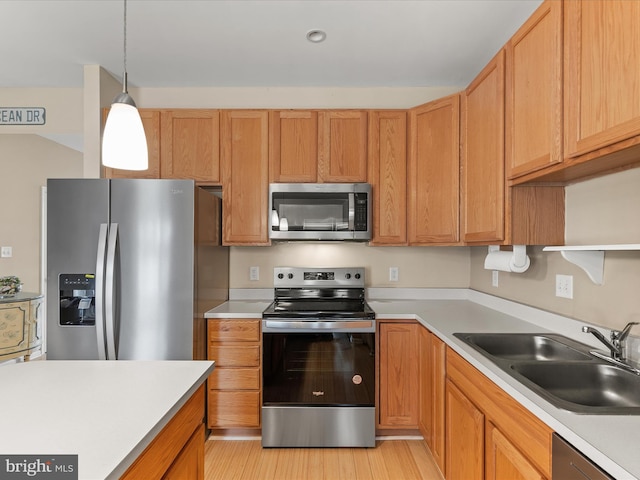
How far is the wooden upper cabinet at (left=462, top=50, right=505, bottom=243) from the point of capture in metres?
1.90

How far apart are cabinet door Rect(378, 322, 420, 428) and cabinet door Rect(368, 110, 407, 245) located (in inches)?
27.3

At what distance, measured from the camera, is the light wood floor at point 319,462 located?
6.91 ft

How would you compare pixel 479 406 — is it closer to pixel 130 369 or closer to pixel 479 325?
pixel 479 325

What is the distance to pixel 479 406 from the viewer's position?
1.46 m

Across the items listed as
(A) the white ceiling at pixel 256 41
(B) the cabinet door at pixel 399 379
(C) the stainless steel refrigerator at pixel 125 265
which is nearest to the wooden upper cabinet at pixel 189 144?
(A) the white ceiling at pixel 256 41

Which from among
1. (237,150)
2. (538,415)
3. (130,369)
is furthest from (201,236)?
(538,415)

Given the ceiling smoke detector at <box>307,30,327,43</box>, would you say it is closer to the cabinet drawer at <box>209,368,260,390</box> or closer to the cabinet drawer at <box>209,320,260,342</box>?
the cabinet drawer at <box>209,320,260,342</box>

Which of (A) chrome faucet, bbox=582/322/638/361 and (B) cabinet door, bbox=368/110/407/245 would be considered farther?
(B) cabinet door, bbox=368/110/407/245

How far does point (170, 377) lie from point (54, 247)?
63.6 inches

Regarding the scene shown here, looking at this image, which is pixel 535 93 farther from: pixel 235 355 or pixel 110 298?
pixel 110 298

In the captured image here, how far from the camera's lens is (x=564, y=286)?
1815mm

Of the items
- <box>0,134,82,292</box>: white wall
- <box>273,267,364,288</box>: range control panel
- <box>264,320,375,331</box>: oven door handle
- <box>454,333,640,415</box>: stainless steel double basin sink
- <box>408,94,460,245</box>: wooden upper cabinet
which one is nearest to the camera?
<box>454,333,640,415</box>: stainless steel double basin sink

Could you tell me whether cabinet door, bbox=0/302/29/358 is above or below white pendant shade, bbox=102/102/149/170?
below

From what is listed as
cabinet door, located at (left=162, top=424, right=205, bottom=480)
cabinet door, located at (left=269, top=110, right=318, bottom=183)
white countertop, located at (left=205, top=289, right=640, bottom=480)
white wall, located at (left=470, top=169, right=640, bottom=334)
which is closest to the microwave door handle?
cabinet door, located at (left=269, top=110, right=318, bottom=183)
